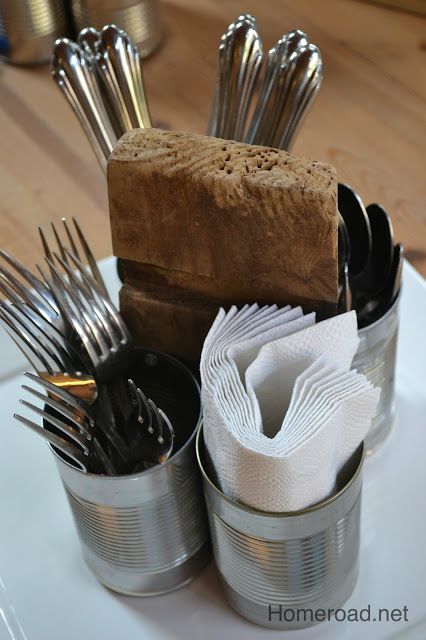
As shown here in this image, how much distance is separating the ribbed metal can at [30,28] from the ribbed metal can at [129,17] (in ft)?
0.06

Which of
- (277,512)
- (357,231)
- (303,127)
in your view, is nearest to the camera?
(277,512)

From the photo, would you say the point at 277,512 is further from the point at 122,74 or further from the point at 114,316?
the point at 122,74

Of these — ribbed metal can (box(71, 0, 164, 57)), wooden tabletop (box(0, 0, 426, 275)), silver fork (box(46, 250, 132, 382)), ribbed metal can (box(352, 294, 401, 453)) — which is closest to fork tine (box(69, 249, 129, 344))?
silver fork (box(46, 250, 132, 382))

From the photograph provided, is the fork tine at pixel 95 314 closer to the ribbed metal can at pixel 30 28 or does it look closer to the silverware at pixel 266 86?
the silverware at pixel 266 86

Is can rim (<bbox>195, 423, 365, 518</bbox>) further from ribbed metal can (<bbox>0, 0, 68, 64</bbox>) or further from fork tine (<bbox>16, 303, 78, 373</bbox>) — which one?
ribbed metal can (<bbox>0, 0, 68, 64</bbox>)

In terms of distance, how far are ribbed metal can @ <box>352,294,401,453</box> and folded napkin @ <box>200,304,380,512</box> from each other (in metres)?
0.06

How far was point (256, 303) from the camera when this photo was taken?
40cm

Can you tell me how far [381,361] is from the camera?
45 centimetres

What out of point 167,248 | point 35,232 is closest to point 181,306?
point 167,248

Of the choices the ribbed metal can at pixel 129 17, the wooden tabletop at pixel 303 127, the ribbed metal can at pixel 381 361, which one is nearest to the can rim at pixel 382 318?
the ribbed metal can at pixel 381 361

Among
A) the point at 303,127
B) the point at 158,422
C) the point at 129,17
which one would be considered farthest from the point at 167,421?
the point at 129,17

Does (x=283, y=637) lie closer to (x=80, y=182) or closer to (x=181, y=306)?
(x=181, y=306)

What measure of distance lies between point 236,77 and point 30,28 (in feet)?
1.41

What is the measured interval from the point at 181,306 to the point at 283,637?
159mm
